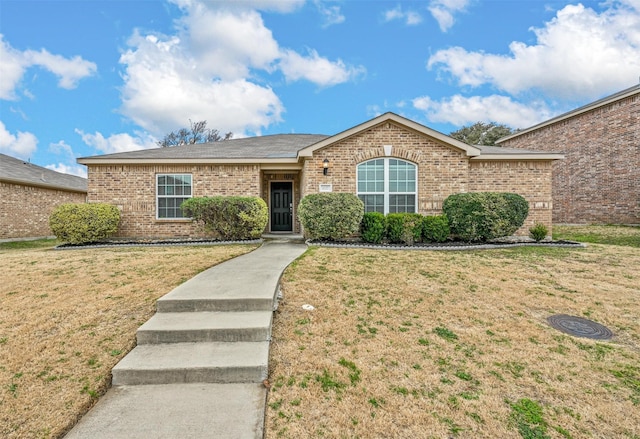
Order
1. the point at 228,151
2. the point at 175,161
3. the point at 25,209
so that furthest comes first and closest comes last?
the point at 25,209, the point at 228,151, the point at 175,161

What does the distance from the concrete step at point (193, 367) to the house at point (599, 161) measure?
18.1m

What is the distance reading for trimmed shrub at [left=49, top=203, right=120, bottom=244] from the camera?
911 cm

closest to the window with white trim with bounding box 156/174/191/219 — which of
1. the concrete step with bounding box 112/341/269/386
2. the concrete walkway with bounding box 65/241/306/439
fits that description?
the concrete walkway with bounding box 65/241/306/439

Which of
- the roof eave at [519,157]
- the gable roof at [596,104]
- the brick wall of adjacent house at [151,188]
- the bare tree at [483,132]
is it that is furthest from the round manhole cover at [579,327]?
the bare tree at [483,132]

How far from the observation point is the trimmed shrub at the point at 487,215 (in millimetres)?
8445

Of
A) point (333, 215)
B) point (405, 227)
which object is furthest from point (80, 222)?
point (405, 227)

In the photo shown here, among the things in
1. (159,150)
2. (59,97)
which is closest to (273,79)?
(159,150)

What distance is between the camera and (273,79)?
20125mm

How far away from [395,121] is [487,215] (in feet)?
13.4

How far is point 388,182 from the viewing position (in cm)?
974

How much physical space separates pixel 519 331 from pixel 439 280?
5.54 feet

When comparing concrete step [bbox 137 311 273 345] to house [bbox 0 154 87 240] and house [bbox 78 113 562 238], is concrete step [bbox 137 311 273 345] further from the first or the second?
house [bbox 0 154 87 240]

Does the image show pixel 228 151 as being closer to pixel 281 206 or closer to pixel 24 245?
pixel 281 206

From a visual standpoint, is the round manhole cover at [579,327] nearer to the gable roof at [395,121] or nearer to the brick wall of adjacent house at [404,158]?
the brick wall of adjacent house at [404,158]
